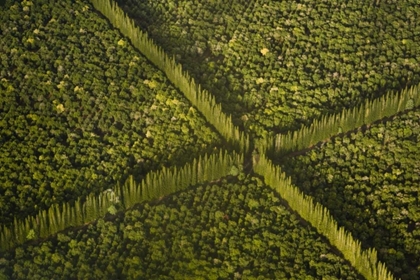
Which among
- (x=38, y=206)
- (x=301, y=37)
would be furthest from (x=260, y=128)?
(x=38, y=206)

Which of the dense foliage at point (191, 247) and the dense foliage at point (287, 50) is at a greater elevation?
the dense foliage at point (287, 50)

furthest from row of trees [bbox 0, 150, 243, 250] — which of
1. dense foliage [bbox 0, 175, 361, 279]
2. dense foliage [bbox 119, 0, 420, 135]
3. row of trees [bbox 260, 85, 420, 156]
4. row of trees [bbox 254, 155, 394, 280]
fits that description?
dense foliage [bbox 119, 0, 420, 135]

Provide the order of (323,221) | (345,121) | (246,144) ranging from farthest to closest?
(345,121), (246,144), (323,221)

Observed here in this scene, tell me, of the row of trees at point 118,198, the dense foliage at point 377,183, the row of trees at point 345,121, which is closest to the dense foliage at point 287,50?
the row of trees at point 345,121

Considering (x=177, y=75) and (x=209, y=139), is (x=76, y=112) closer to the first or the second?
(x=177, y=75)

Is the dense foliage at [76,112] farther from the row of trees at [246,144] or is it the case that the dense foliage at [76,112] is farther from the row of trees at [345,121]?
the row of trees at [345,121]

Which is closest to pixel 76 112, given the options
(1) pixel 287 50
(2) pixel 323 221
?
(1) pixel 287 50

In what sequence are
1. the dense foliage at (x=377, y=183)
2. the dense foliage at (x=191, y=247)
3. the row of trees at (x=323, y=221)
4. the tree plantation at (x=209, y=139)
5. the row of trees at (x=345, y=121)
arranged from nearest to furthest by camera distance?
the row of trees at (x=323, y=221) < the dense foliage at (x=191, y=247) < the tree plantation at (x=209, y=139) < the dense foliage at (x=377, y=183) < the row of trees at (x=345, y=121)
